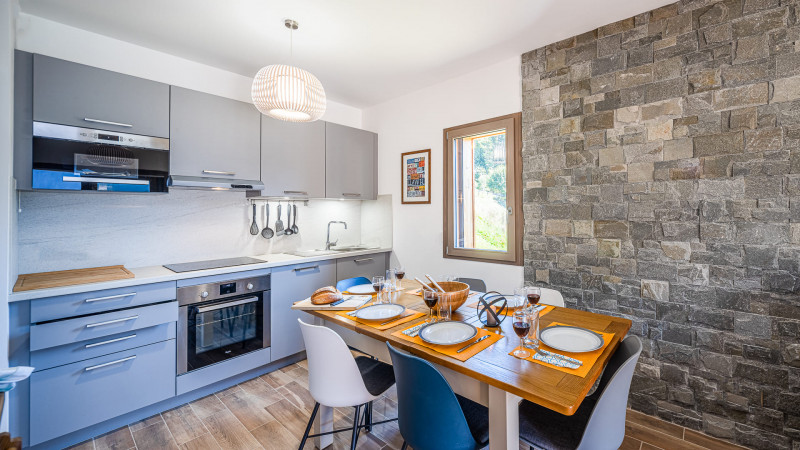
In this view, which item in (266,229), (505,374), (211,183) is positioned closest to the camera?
(505,374)

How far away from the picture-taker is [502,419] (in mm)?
1104

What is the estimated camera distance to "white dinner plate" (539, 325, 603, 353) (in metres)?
1.28

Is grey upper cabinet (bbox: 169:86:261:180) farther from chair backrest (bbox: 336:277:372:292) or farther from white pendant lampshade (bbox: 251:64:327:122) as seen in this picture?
chair backrest (bbox: 336:277:372:292)

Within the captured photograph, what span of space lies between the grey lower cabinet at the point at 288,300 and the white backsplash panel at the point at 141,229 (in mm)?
603

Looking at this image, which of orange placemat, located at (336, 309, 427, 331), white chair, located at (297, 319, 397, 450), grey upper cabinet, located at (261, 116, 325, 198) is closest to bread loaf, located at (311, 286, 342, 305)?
orange placemat, located at (336, 309, 427, 331)

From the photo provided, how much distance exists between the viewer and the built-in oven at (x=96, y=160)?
1.92m

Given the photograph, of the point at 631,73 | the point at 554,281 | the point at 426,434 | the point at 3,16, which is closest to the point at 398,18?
the point at 631,73

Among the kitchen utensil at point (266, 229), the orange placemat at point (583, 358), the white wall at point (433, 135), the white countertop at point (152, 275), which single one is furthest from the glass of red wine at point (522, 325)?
the kitchen utensil at point (266, 229)

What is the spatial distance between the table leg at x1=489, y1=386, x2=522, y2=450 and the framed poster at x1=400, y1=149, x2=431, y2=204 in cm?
241

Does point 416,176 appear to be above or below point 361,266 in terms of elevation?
above

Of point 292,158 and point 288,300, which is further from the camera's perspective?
point 292,158

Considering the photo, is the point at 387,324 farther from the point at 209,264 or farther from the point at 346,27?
the point at 346,27

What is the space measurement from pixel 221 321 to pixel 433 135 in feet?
8.16

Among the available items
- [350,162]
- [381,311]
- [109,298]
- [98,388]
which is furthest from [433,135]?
[98,388]
